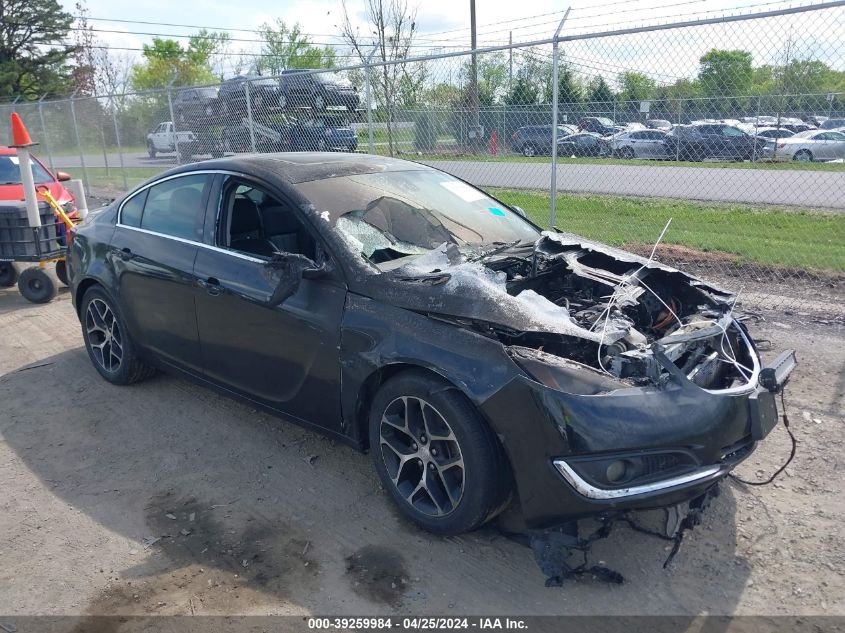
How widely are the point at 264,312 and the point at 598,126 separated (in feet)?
17.4

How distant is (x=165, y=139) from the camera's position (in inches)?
565

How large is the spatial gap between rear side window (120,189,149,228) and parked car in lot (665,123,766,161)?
17.8 feet

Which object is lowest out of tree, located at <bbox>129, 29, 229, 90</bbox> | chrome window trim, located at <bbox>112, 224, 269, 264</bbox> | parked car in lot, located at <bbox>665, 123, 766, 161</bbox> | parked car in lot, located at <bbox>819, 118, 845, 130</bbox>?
chrome window trim, located at <bbox>112, 224, 269, 264</bbox>

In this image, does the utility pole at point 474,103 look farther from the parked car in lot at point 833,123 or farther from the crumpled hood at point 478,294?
the crumpled hood at point 478,294

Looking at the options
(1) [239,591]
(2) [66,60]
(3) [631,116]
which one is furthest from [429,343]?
(2) [66,60]

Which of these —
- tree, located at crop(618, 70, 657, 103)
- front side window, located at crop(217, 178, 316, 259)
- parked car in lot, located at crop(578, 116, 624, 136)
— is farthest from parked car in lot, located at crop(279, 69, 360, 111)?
front side window, located at crop(217, 178, 316, 259)

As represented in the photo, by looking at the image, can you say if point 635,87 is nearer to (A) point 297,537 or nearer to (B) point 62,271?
(A) point 297,537

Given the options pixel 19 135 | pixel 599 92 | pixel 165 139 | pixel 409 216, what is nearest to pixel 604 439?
pixel 409 216

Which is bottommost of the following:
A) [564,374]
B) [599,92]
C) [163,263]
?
[564,374]

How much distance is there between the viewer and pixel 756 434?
3.04m

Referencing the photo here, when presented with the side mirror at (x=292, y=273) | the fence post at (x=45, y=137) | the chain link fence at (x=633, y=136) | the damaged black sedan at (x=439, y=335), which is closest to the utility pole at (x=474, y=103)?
the chain link fence at (x=633, y=136)

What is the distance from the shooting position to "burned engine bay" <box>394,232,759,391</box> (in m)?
3.04

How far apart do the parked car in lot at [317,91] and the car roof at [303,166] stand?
579 cm

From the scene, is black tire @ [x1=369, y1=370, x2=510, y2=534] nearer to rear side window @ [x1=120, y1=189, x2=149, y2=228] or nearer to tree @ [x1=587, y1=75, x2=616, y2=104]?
rear side window @ [x1=120, y1=189, x2=149, y2=228]
